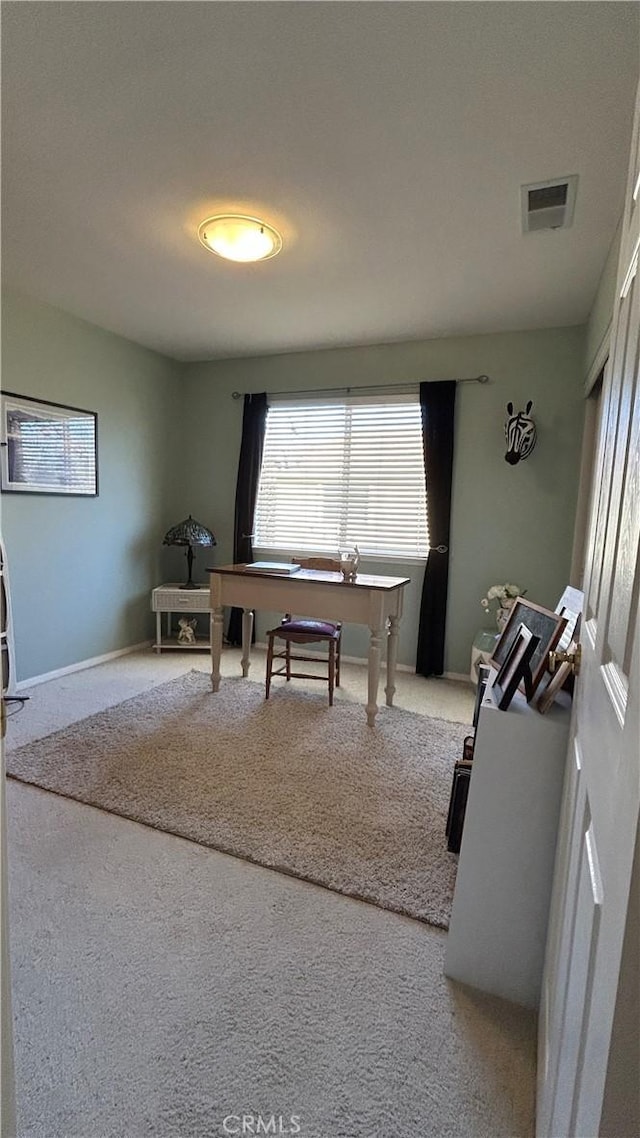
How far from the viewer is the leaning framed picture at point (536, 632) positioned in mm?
1285

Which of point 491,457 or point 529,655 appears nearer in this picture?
point 529,655

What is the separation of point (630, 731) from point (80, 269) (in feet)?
11.0

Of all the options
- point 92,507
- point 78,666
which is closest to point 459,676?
point 78,666

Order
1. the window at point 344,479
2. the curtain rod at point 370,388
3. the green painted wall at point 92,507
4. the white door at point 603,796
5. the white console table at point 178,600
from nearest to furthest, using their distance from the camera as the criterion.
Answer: the white door at point 603,796
the green painted wall at point 92,507
the curtain rod at point 370,388
the window at point 344,479
the white console table at point 178,600

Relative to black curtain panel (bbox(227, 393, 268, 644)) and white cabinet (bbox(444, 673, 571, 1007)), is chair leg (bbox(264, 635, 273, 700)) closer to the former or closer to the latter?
black curtain panel (bbox(227, 393, 268, 644))

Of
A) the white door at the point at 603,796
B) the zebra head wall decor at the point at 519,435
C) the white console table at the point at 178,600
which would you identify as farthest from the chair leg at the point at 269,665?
the white door at the point at 603,796

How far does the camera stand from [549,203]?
201 cm

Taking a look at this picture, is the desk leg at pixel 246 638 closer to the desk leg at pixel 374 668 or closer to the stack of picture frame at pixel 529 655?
the desk leg at pixel 374 668

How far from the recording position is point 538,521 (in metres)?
3.56

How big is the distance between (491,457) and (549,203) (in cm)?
181

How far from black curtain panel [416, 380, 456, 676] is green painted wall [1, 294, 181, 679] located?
7.81 feet

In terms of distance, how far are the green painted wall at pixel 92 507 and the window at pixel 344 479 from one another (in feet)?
3.30

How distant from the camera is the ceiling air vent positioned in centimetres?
190

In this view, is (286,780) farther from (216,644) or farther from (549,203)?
(549,203)
